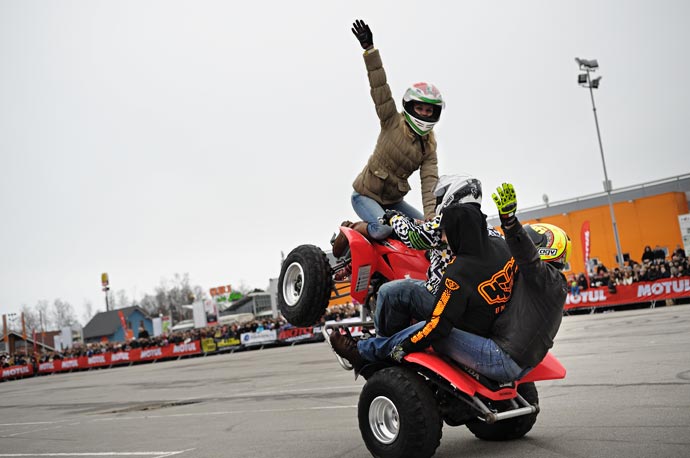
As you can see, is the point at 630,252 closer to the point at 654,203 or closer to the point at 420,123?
the point at 654,203

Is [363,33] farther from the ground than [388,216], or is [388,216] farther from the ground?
[363,33]

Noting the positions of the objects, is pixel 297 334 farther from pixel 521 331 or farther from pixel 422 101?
pixel 521 331

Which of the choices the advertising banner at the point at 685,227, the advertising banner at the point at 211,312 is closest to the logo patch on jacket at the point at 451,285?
the advertising banner at the point at 685,227

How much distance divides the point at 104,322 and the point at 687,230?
311ft

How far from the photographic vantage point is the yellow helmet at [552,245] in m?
4.75

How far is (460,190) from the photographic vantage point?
4.33 metres

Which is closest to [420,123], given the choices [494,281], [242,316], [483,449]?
[494,281]

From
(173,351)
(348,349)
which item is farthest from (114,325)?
(348,349)

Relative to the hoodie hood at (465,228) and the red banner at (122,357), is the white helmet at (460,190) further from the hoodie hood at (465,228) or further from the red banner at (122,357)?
the red banner at (122,357)

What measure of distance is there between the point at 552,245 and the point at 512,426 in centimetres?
145

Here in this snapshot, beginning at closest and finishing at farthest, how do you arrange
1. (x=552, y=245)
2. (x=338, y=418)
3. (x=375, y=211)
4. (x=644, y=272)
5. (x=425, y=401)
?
(x=425, y=401), (x=552, y=245), (x=375, y=211), (x=338, y=418), (x=644, y=272)

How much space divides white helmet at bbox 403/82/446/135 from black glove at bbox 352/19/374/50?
1.79ft

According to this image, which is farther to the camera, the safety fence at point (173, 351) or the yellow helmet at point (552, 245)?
the safety fence at point (173, 351)

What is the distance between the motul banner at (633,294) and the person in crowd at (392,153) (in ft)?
64.3
